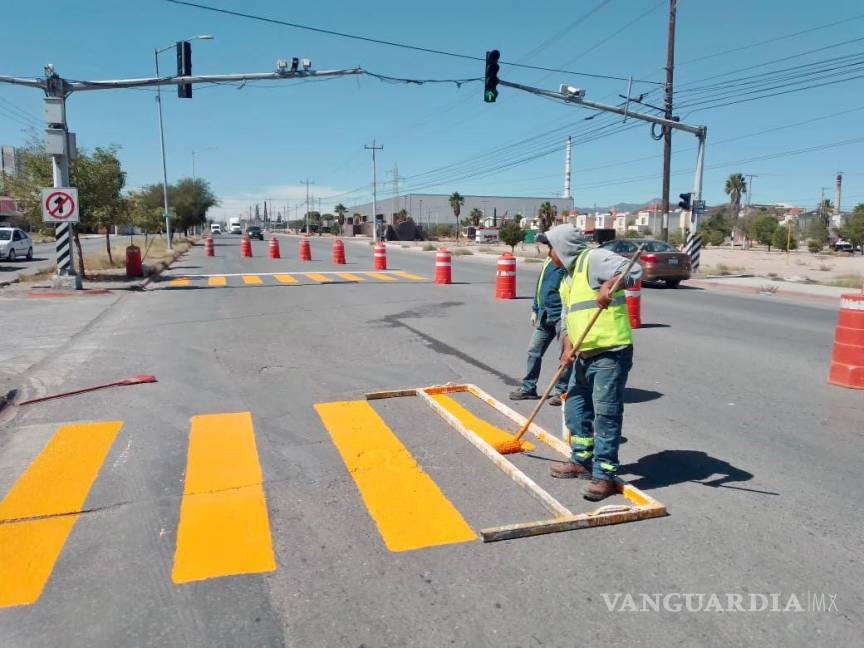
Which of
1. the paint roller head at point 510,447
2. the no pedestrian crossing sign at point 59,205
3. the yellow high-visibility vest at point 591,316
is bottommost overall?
the paint roller head at point 510,447

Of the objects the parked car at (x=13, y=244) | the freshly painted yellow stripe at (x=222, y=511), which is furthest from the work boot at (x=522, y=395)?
the parked car at (x=13, y=244)

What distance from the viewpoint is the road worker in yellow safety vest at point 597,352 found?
4320 millimetres

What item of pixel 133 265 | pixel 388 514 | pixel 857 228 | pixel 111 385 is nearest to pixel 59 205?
pixel 133 265

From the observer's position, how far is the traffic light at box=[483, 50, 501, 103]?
19.0 meters

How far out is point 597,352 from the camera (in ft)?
14.4

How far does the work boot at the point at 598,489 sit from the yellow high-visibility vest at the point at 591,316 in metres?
0.91

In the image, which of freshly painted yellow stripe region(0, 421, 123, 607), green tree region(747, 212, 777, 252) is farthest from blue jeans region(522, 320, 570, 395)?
green tree region(747, 212, 777, 252)

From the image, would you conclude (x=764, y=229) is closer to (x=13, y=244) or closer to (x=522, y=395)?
(x=13, y=244)

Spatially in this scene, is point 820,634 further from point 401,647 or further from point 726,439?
point 726,439

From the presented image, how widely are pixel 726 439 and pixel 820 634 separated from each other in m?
2.86

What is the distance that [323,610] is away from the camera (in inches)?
126

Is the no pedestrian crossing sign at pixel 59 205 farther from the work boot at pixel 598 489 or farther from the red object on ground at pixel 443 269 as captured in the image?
the work boot at pixel 598 489

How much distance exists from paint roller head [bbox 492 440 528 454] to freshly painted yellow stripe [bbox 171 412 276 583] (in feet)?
6.10

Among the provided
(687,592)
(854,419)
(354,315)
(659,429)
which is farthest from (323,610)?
(354,315)
